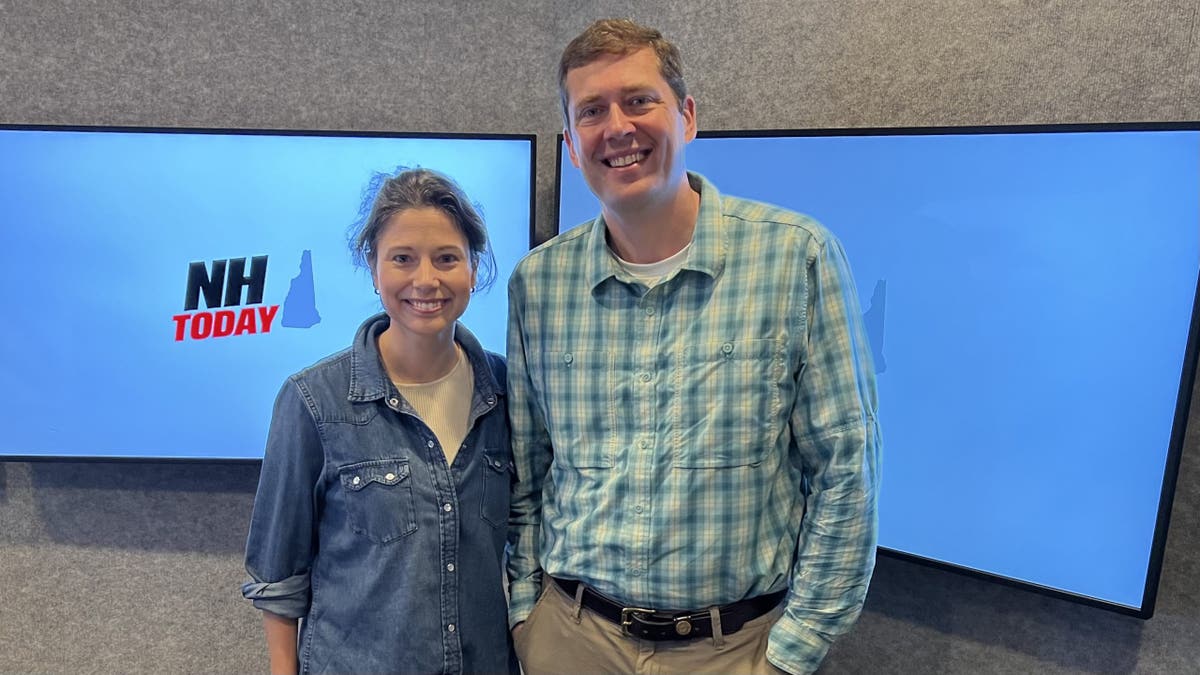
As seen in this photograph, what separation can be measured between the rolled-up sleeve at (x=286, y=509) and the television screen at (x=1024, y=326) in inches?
39.1

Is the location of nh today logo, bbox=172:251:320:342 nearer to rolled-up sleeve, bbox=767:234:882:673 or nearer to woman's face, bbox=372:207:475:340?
woman's face, bbox=372:207:475:340

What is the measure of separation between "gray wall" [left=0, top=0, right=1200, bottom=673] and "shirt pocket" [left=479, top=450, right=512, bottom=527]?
2.65 ft

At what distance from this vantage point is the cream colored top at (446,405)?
1115 millimetres

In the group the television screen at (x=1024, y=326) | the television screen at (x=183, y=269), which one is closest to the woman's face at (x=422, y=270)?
the television screen at (x=183, y=269)

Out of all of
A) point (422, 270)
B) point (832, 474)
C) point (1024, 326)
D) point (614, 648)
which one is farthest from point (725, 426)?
point (1024, 326)

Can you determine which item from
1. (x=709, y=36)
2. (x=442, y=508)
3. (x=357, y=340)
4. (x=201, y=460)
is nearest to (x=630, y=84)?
(x=357, y=340)

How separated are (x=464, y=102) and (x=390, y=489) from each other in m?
1.09

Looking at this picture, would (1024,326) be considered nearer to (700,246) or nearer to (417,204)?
(700,246)

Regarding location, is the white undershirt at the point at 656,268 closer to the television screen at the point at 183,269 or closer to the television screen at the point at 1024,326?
the television screen at the point at 1024,326

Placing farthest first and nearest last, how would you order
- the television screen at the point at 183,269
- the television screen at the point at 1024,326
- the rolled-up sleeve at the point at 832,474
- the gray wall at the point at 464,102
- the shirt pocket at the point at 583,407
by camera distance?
the television screen at the point at 183,269, the gray wall at the point at 464,102, the television screen at the point at 1024,326, the shirt pocket at the point at 583,407, the rolled-up sleeve at the point at 832,474

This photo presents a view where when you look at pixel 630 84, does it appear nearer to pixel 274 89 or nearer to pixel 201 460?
pixel 274 89

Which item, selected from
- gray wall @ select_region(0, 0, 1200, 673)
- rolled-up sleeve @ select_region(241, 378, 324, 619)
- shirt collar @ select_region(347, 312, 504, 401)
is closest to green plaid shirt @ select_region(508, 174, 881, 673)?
shirt collar @ select_region(347, 312, 504, 401)

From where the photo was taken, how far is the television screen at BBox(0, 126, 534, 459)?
161 cm

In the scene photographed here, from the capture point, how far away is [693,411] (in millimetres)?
1037
